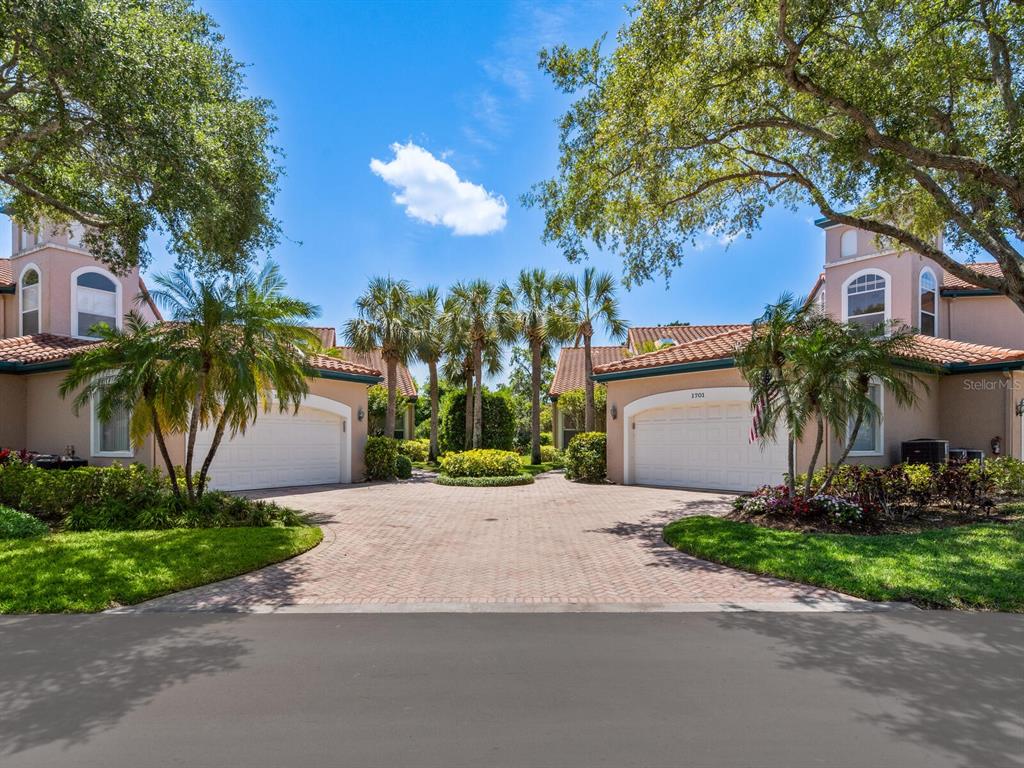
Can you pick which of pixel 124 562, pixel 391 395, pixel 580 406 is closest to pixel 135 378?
pixel 124 562

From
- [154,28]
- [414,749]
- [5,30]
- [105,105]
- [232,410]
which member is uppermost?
[154,28]

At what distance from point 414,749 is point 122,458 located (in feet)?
49.1

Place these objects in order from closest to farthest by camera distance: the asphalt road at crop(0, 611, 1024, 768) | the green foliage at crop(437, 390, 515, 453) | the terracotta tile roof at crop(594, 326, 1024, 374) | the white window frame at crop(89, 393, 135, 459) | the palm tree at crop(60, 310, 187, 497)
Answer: the asphalt road at crop(0, 611, 1024, 768)
the palm tree at crop(60, 310, 187, 497)
the white window frame at crop(89, 393, 135, 459)
the terracotta tile roof at crop(594, 326, 1024, 374)
the green foliage at crop(437, 390, 515, 453)

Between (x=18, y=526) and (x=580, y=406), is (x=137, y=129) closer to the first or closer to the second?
(x=18, y=526)

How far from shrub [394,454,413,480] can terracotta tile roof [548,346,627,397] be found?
1231 cm

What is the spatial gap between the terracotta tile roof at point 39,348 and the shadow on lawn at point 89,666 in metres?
12.0

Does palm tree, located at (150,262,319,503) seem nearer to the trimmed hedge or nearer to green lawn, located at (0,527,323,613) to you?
green lawn, located at (0,527,323,613)

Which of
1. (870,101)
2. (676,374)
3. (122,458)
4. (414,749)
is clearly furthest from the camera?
(676,374)

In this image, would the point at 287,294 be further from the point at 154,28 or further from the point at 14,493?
the point at 14,493

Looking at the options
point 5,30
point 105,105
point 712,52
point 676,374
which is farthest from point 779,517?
point 5,30

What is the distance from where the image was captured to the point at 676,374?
54.8 ft

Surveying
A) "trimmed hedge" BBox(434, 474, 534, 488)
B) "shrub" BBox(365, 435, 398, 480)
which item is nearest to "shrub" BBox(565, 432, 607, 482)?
"trimmed hedge" BBox(434, 474, 534, 488)

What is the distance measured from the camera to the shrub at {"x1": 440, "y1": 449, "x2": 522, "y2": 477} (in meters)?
19.9

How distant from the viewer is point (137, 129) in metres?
8.73
